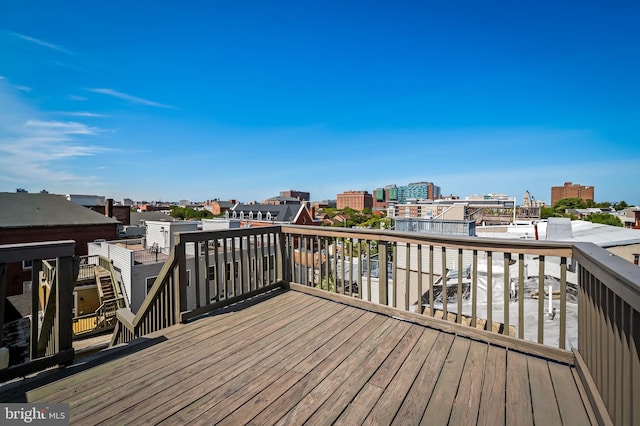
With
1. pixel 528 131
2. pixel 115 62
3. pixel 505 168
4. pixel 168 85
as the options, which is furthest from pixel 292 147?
pixel 505 168

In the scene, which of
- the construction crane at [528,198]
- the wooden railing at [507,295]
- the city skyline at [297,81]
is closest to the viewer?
the wooden railing at [507,295]

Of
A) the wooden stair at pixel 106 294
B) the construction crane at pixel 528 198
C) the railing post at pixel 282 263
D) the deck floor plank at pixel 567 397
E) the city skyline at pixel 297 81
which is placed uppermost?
the city skyline at pixel 297 81

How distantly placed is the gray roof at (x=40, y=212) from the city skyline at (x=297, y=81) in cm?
217

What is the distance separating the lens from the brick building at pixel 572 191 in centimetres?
8912

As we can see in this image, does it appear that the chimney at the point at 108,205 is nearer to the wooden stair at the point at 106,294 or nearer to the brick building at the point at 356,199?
the wooden stair at the point at 106,294

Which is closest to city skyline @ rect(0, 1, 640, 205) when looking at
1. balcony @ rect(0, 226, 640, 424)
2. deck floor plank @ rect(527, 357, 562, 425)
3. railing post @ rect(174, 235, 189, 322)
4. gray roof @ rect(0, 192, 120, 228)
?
gray roof @ rect(0, 192, 120, 228)

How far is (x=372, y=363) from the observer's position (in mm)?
1979

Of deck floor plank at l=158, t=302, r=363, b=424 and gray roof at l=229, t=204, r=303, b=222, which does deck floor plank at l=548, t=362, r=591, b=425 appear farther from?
gray roof at l=229, t=204, r=303, b=222

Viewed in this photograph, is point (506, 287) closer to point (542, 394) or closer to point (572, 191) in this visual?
point (542, 394)

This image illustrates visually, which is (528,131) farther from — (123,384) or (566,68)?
(123,384)

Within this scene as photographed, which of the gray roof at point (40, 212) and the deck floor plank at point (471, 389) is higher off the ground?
the gray roof at point (40, 212)

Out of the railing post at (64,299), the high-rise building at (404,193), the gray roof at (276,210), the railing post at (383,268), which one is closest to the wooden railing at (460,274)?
the railing post at (383,268)

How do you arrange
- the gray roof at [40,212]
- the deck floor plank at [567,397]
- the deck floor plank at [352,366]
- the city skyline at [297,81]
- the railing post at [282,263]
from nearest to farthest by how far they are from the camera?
the deck floor plank at [567,397]
the deck floor plank at [352,366]
the railing post at [282,263]
the city skyline at [297,81]
the gray roof at [40,212]

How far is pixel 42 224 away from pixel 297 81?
780 inches
